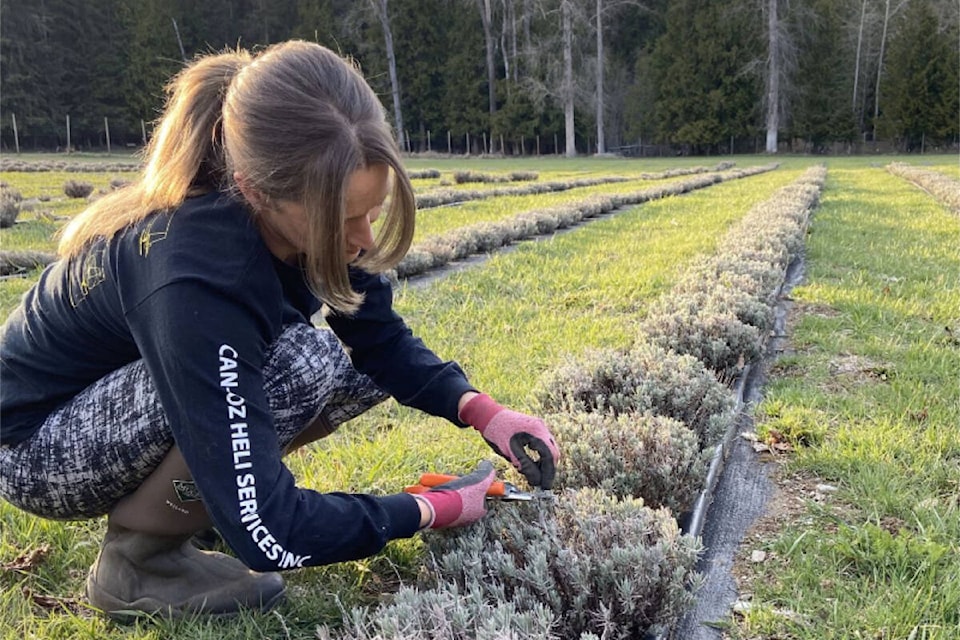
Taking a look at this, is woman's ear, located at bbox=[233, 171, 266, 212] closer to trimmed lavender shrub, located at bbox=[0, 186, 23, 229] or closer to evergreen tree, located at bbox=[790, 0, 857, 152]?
trimmed lavender shrub, located at bbox=[0, 186, 23, 229]

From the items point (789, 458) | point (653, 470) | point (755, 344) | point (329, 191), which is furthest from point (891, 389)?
point (329, 191)

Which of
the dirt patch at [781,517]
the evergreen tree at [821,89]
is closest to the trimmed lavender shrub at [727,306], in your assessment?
the dirt patch at [781,517]

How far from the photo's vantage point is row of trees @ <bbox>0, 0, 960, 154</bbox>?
1550 inches

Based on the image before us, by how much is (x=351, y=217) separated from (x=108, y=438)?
0.79 m

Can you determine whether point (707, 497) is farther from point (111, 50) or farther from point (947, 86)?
point (111, 50)

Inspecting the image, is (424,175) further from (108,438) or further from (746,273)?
(108,438)

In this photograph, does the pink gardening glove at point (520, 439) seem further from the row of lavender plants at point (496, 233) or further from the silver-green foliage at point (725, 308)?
the row of lavender plants at point (496, 233)

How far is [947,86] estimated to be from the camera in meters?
38.0

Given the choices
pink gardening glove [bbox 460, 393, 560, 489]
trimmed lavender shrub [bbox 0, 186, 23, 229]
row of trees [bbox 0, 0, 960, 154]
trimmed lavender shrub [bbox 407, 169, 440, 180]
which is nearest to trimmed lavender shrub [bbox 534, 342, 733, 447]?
pink gardening glove [bbox 460, 393, 560, 489]

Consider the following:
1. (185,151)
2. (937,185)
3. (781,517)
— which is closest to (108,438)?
(185,151)

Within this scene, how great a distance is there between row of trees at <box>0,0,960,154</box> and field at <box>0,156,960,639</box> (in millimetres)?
35130

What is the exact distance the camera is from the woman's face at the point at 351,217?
5.01 ft

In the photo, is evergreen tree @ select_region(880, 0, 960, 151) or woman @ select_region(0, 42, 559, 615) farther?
evergreen tree @ select_region(880, 0, 960, 151)

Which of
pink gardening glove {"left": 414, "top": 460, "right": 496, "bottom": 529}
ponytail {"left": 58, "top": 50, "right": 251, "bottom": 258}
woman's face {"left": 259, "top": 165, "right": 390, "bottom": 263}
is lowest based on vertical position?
pink gardening glove {"left": 414, "top": 460, "right": 496, "bottom": 529}
